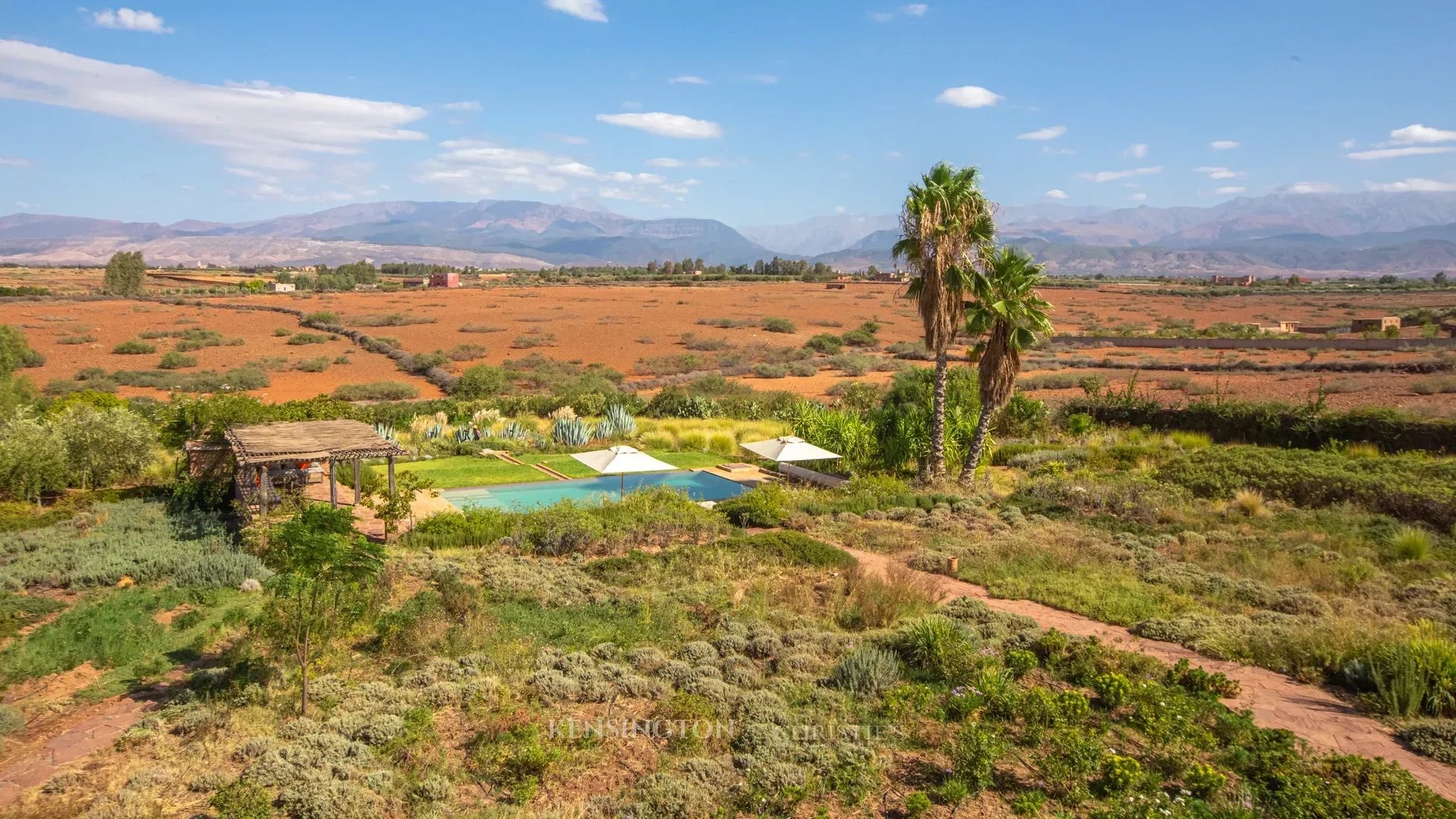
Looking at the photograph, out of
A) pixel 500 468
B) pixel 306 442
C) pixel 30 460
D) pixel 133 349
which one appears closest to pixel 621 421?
pixel 500 468

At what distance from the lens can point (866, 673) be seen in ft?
28.9

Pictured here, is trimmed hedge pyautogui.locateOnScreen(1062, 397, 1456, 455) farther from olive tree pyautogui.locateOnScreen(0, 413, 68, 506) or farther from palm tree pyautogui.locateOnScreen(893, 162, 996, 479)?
olive tree pyautogui.locateOnScreen(0, 413, 68, 506)

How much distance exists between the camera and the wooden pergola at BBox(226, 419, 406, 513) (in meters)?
13.9

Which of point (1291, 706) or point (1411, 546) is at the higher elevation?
point (1411, 546)

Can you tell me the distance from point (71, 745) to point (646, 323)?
186ft

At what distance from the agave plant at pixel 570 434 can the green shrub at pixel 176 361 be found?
85.7 ft

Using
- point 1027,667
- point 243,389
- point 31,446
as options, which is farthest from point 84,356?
point 1027,667

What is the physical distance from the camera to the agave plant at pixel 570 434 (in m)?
23.6

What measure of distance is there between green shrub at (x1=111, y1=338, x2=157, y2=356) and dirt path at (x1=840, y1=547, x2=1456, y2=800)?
4619 cm

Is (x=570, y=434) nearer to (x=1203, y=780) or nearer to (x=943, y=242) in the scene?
(x=943, y=242)

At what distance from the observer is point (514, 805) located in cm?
667

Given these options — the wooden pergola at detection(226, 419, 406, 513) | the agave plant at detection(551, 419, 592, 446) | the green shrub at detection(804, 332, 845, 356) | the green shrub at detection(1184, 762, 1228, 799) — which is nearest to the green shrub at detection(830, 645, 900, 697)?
the green shrub at detection(1184, 762, 1228, 799)

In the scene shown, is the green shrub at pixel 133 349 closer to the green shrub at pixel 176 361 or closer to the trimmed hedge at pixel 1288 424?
the green shrub at pixel 176 361

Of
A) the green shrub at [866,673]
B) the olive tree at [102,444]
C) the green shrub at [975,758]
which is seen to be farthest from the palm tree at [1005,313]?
the olive tree at [102,444]
